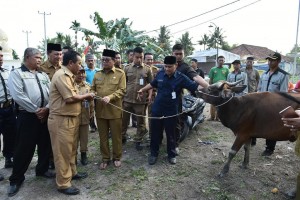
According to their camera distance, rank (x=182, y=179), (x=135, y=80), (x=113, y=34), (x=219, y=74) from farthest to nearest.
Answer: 1. (x=113, y=34)
2. (x=219, y=74)
3. (x=135, y=80)
4. (x=182, y=179)

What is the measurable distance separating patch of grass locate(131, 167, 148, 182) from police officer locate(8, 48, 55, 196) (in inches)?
69.1

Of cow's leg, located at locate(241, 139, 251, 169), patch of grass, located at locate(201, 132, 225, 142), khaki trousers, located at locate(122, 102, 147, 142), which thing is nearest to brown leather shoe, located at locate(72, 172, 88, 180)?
khaki trousers, located at locate(122, 102, 147, 142)

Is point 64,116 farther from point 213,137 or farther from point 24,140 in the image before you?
point 213,137

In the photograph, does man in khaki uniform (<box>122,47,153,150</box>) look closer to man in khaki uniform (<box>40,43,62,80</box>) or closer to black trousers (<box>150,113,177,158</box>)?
black trousers (<box>150,113,177,158</box>)

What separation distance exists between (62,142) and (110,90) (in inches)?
53.8

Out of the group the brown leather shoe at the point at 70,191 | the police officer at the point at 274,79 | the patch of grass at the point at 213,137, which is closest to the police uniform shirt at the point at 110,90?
the brown leather shoe at the point at 70,191

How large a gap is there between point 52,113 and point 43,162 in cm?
120

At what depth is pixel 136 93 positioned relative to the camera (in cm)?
562

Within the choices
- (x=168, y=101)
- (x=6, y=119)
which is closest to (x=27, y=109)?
(x=6, y=119)

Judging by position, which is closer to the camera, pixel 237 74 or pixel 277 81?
pixel 277 81

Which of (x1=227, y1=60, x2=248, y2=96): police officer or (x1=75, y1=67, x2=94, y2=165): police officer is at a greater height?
(x1=227, y1=60, x2=248, y2=96): police officer

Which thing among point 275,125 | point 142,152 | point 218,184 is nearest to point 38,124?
point 142,152

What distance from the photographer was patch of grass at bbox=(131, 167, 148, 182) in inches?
171

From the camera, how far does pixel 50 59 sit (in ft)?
15.1
